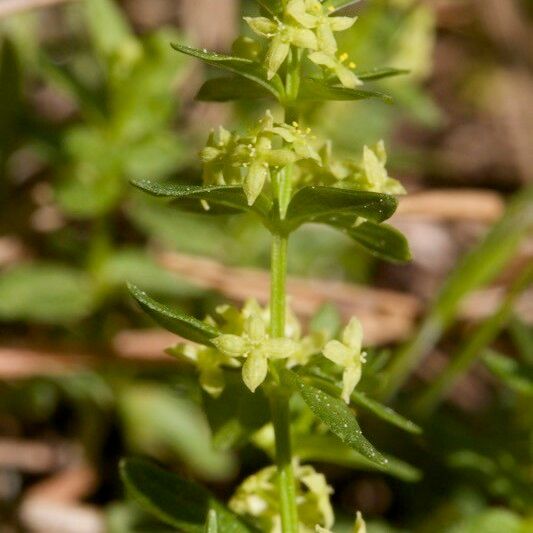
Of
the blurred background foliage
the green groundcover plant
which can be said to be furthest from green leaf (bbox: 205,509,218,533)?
the blurred background foliage

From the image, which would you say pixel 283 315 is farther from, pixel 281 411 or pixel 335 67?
pixel 335 67

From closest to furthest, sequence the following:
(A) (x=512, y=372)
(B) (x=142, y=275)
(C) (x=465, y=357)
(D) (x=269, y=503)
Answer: (D) (x=269, y=503) → (A) (x=512, y=372) → (C) (x=465, y=357) → (B) (x=142, y=275)

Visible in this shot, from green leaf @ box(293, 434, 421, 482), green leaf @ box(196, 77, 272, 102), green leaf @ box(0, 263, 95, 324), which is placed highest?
green leaf @ box(196, 77, 272, 102)

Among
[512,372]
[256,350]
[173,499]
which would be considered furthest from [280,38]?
[512,372]

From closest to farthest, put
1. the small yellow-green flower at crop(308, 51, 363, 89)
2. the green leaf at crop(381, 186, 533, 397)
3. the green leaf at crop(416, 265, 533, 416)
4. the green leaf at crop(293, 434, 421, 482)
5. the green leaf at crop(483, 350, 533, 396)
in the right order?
the small yellow-green flower at crop(308, 51, 363, 89) < the green leaf at crop(293, 434, 421, 482) < the green leaf at crop(483, 350, 533, 396) < the green leaf at crop(416, 265, 533, 416) < the green leaf at crop(381, 186, 533, 397)

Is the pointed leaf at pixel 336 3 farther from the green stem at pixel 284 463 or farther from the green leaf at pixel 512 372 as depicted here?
the green leaf at pixel 512 372

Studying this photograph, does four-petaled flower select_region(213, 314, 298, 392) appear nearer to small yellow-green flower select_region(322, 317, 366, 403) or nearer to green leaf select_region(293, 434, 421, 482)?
small yellow-green flower select_region(322, 317, 366, 403)

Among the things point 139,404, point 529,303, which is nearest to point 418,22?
point 529,303
